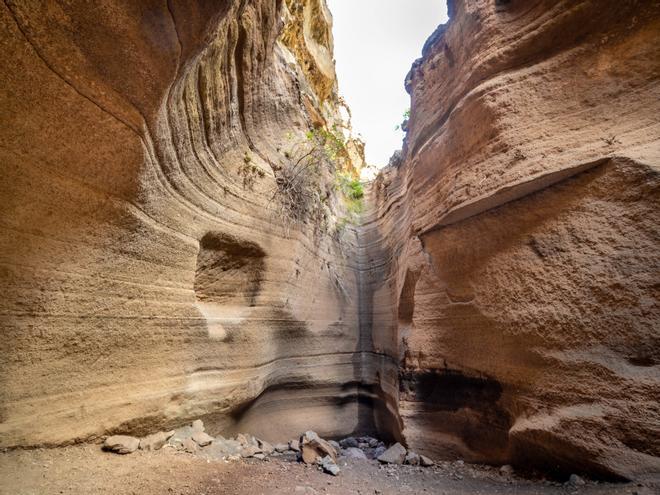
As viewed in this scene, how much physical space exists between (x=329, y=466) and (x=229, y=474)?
109 cm

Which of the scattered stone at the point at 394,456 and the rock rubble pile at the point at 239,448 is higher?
the rock rubble pile at the point at 239,448

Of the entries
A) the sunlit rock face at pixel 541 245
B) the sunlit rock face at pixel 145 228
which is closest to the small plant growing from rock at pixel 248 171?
the sunlit rock face at pixel 145 228

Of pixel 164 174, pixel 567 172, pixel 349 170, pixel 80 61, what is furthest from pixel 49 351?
pixel 349 170

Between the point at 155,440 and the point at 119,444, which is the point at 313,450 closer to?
the point at 155,440

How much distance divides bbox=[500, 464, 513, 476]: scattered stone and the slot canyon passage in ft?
0.06

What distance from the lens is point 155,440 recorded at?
301 centimetres

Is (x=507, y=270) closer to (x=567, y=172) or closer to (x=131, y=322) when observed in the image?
(x=567, y=172)

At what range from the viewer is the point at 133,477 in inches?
90.3

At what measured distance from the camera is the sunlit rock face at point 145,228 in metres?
2.25

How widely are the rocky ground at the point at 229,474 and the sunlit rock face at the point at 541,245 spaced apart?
11.4 inches

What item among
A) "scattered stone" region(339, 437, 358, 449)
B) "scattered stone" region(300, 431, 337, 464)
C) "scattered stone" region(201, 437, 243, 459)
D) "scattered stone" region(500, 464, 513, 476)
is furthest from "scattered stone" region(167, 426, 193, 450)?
"scattered stone" region(500, 464, 513, 476)

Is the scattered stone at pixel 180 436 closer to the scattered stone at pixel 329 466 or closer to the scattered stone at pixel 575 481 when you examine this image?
the scattered stone at pixel 329 466

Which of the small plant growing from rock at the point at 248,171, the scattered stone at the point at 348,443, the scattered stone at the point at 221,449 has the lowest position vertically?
the scattered stone at the point at 348,443

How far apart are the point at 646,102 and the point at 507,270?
1.79 metres
